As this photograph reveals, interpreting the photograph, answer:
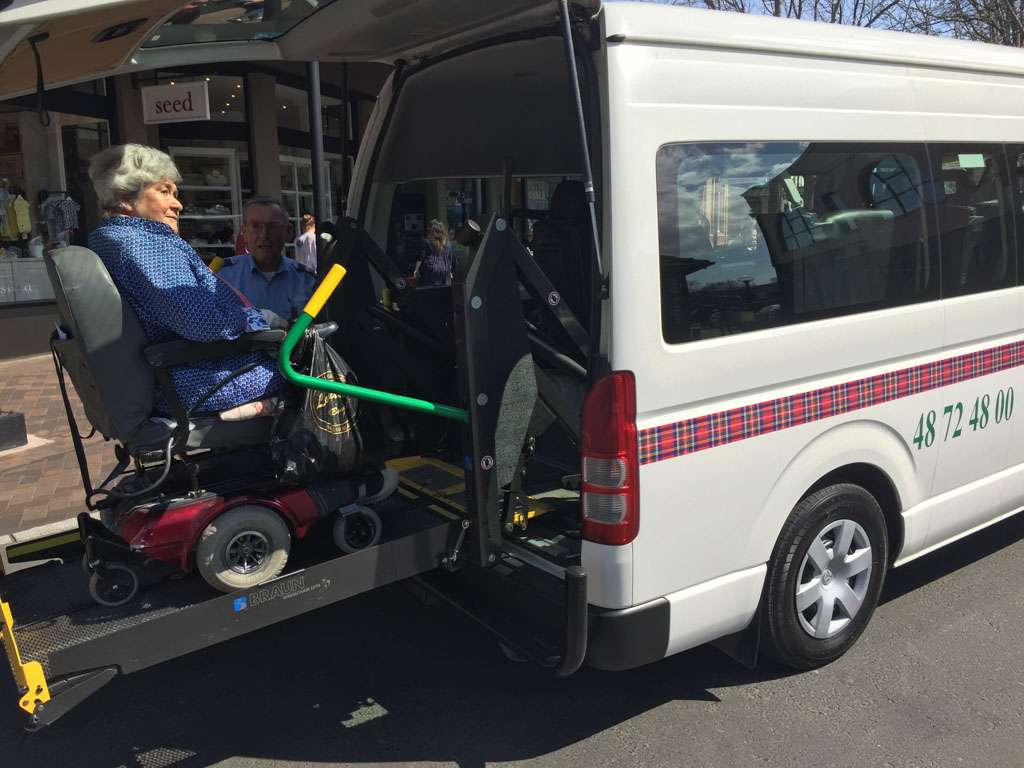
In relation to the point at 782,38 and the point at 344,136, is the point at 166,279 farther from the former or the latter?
the point at 782,38

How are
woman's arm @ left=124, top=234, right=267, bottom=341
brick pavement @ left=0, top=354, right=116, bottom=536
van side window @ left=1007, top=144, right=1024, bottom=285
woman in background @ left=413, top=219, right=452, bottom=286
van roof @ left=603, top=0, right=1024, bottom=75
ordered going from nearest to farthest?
van roof @ left=603, top=0, right=1024, bottom=75, woman's arm @ left=124, top=234, right=267, bottom=341, van side window @ left=1007, top=144, right=1024, bottom=285, woman in background @ left=413, top=219, right=452, bottom=286, brick pavement @ left=0, top=354, right=116, bottom=536

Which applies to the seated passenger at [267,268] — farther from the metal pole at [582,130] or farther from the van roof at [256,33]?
the metal pole at [582,130]

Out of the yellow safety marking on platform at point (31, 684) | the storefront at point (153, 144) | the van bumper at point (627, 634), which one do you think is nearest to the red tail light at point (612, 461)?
the van bumper at point (627, 634)

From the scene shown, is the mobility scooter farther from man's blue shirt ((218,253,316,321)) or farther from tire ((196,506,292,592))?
man's blue shirt ((218,253,316,321))

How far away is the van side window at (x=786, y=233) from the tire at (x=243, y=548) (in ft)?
4.75

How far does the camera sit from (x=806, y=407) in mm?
3127

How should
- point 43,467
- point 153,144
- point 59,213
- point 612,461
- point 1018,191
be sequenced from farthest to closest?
1. point 153,144
2. point 59,213
3. point 43,467
4. point 1018,191
5. point 612,461

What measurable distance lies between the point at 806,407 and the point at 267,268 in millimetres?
3045

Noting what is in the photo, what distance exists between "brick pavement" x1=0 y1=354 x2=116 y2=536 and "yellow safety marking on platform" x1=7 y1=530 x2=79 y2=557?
199cm

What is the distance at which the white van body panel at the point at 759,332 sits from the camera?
2652 millimetres

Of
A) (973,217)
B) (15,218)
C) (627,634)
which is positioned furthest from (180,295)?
(15,218)

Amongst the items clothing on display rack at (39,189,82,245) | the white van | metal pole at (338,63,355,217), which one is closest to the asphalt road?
the white van

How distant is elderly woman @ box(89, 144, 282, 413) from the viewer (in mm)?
2865

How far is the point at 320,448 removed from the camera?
2992mm
